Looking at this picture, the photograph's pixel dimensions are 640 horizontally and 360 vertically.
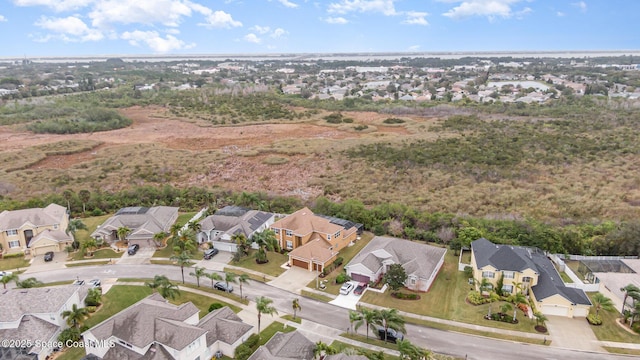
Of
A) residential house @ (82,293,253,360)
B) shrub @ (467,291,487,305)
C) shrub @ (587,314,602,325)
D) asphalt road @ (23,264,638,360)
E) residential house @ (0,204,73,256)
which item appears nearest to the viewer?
residential house @ (82,293,253,360)

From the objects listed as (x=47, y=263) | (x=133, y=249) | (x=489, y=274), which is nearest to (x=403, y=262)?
(x=489, y=274)

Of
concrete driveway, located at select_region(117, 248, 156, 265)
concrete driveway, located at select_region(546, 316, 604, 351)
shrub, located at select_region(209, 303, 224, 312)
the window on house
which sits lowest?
concrete driveway, located at select_region(546, 316, 604, 351)

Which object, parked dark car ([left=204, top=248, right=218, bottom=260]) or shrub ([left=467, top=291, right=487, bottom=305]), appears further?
parked dark car ([left=204, top=248, right=218, bottom=260])

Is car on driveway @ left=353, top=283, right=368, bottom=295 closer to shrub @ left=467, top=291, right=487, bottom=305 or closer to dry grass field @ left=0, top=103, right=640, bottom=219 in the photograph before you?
shrub @ left=467, top=291, right=487, bottom=305

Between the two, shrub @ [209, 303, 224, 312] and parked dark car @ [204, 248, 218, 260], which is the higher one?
shrub @ [209, 303, 224, 312]

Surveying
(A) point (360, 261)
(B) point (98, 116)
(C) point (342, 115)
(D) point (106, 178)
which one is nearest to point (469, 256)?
(A) point (360, 261)

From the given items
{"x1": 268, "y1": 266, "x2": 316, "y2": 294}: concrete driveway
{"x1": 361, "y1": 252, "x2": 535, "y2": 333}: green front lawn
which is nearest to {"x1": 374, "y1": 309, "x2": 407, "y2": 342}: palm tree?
{"x1": 361, "y1": 252, "x2": 535, "y2": 333}: green front lawn

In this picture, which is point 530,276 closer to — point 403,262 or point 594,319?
point 594,319
